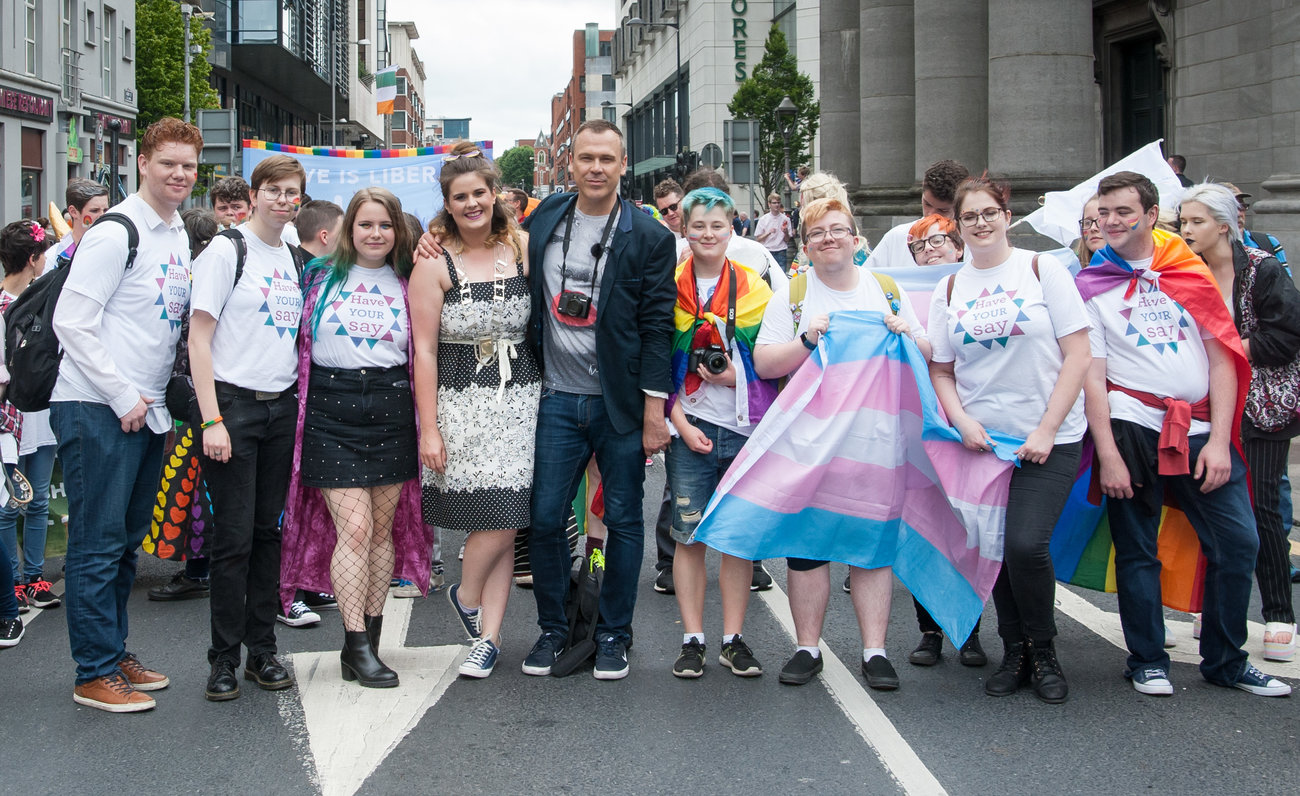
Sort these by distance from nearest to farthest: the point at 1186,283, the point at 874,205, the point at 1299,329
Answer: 1. the point at 1186,283
2. the point at 1299,329
3. the point at 874,205

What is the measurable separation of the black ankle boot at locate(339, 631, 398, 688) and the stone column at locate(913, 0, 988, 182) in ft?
46.6

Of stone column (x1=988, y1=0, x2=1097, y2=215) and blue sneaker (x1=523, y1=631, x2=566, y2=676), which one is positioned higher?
stone column (x1=988, y1=0, x2=1097, y2=215)

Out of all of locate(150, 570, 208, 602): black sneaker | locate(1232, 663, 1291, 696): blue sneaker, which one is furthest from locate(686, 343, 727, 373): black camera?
locate(150, 570, 208, 602): black sneaker

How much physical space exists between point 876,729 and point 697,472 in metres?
1.32

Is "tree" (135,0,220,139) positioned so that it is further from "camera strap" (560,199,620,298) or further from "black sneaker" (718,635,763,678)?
"black sneaker" (718,635,763,678)

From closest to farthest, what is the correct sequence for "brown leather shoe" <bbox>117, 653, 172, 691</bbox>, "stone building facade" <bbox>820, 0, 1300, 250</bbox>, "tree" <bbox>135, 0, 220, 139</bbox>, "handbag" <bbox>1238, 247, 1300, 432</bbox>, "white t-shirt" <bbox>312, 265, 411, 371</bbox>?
"white t-shirt" <bbox>312, 265, 411, 371</bbox>, "brown leather shoe" <bbox>117, 653, 172, 691</bbox>, "handbag" <bbox>1238, 247, 1300, 432</bbox>, "stone building facade" <bbox>820, 0, 1300, 250</bbox>, "tree" <bbox>135, 0, 220, 139</bbox>

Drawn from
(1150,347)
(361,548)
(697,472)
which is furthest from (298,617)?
(1150,347)

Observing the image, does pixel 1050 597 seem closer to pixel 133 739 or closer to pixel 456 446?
pixel 456 446

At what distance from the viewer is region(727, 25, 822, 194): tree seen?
4647 centimetres

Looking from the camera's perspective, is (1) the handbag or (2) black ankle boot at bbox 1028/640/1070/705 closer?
(2) black ankle boot at bbox 1028/640/1070/705

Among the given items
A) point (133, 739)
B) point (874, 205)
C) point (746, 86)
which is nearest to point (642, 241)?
point (133, 739)

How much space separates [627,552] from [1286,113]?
38.8 feet

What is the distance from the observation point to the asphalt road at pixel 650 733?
14.0 ft

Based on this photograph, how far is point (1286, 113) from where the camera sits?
46.0 feet
